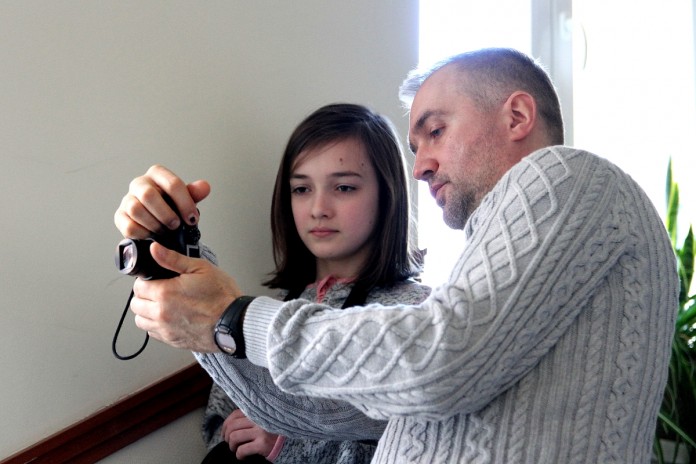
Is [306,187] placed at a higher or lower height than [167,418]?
higher

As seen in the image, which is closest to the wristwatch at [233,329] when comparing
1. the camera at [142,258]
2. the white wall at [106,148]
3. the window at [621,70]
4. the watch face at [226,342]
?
the watch face at [226,342]

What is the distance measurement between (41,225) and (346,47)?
0.85 meters

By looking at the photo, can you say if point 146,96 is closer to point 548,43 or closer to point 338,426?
point 338,426

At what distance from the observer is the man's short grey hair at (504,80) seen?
4.24 feet

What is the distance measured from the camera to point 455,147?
126 centimetres

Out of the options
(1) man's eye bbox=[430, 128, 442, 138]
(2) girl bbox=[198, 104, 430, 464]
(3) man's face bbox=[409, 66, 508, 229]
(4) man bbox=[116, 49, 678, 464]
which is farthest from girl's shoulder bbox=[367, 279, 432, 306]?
(4) man bbox=[116, 49, 678, 464]

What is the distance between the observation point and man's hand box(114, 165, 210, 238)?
109 centimetres

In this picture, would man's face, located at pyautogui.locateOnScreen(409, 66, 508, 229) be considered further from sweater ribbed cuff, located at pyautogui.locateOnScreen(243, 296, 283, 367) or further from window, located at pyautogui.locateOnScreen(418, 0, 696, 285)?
window, located at pyautogui.locateOnScreen(418, 0, 696, 285)

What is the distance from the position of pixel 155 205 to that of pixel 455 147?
19.0 inches

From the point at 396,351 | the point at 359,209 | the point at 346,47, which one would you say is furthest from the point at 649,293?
the point at 346,47

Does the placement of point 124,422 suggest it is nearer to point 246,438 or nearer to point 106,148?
point 246,438

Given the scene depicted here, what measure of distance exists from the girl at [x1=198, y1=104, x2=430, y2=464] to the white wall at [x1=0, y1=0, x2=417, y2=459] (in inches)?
3.4

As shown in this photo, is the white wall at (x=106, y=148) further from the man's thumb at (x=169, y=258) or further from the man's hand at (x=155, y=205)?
the man's thumb at (x=169, y=258)

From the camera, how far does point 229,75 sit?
1535 millimetres
